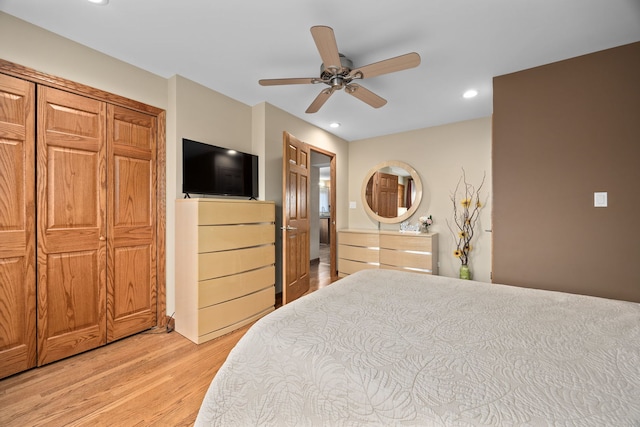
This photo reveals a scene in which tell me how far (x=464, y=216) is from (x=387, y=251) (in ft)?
3.87

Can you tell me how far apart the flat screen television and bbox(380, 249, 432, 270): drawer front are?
81.1 inches

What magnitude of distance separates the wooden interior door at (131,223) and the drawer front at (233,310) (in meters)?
0.60

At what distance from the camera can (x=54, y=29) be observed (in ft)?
6.10

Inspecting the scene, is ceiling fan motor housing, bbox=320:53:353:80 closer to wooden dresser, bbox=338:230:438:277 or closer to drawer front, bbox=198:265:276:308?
drawer front, bbox=198:265:276:308

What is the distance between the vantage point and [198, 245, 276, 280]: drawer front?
2.25 metres

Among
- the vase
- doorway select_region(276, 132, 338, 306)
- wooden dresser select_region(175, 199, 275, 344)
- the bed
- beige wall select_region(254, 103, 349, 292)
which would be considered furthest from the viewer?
the vase

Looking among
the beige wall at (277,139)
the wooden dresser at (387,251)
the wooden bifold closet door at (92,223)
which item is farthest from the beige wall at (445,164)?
the wooden bifold closet door at (92,223)

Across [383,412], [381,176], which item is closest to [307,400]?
[383,412]

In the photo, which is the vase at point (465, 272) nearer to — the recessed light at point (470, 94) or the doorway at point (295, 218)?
the doorway at point (295, 218)

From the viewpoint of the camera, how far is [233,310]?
8.11 ft

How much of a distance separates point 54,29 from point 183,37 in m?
0.89

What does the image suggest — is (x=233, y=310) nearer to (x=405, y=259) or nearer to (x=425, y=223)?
(x=405, y=259)

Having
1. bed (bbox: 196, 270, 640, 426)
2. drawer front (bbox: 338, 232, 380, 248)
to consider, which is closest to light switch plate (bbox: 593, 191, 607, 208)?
bed (bbox: 196, 270, 640, 426)

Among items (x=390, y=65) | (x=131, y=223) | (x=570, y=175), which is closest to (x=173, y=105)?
(x=131, y=223)
